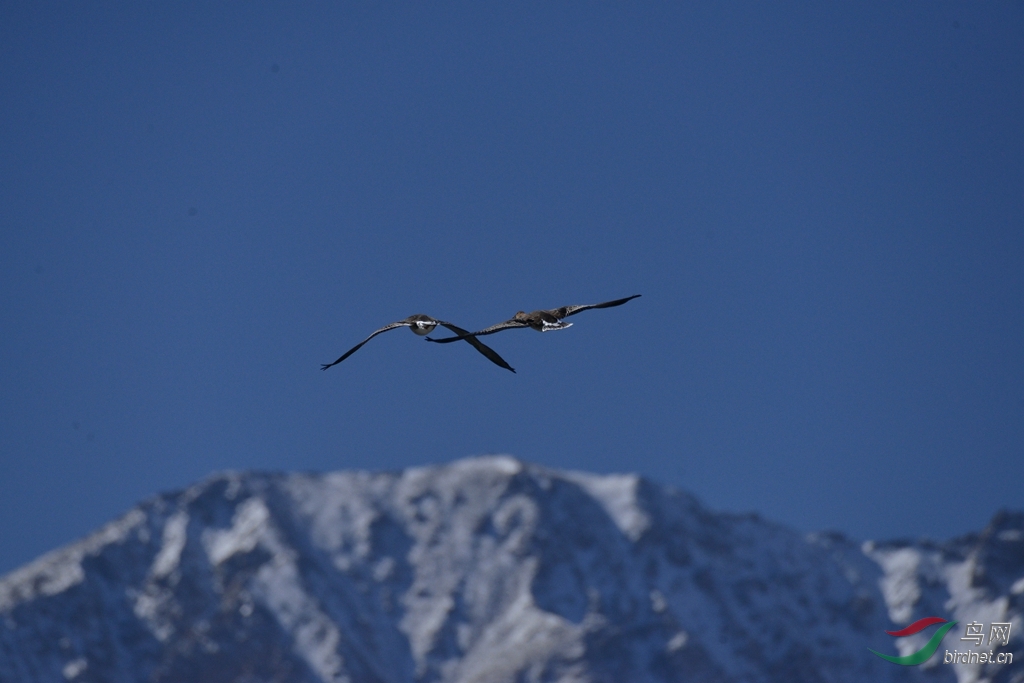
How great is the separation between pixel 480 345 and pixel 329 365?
236 inches

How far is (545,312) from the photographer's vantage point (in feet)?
214

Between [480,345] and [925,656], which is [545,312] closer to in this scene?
[480,345]

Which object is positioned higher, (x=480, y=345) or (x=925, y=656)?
(x=480, y=345)

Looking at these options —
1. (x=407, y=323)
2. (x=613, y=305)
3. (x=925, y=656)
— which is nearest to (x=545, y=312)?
(x=613, y=305)

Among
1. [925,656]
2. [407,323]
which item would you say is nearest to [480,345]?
[407,323]

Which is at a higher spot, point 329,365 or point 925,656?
point 329,365

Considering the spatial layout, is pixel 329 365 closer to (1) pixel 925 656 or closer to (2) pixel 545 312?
(2) pixel 545 312

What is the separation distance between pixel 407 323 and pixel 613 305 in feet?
28.7

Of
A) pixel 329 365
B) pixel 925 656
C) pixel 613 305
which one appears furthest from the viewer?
pixel 925 656

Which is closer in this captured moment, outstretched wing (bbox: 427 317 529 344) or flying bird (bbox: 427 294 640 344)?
outstretched wing (bbox: 427 317 529 344)

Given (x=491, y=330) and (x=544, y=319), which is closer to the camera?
(x=491, y=330)

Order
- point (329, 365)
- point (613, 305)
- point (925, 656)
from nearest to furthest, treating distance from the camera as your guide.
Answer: point (329, 365), point (613, 305), point (925, 656)

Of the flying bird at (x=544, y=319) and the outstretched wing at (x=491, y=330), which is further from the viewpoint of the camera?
the flying bird at (x=544, y=319)

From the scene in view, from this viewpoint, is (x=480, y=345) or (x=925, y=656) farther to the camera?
(x=925, y=656)
